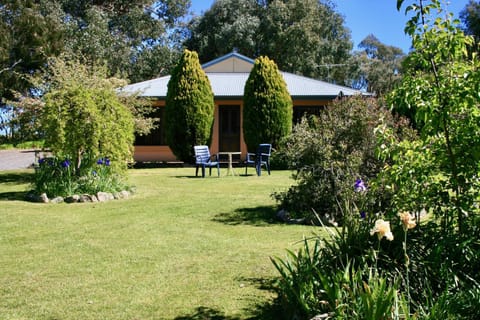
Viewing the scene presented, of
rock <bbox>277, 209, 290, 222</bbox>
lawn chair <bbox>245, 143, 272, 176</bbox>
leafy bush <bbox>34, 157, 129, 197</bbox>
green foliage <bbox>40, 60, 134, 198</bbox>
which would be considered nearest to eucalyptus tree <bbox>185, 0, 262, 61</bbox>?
lawn chair <bbox>245, 143, 272, 176</bbox>

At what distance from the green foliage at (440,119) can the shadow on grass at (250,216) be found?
439 centimetres

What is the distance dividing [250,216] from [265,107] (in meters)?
11.0

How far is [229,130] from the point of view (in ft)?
74.2

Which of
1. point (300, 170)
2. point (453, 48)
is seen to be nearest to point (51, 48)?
point (300, 170)

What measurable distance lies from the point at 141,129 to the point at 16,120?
163 inches

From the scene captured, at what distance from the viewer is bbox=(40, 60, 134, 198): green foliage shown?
10.9 metres

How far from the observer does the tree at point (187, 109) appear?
19.0 m

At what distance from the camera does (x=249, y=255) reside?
6055 mm

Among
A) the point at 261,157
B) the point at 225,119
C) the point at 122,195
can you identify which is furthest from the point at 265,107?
the point at 122,195

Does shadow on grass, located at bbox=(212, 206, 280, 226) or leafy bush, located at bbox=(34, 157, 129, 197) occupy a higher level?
leafy bush, located at bbox=(34, 157, 129, 197)

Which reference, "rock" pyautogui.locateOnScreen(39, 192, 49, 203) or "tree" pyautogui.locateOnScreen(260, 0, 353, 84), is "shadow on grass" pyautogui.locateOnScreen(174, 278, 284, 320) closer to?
"rock" pyautogui.locateOnScreen(39, 192, 49, 203)

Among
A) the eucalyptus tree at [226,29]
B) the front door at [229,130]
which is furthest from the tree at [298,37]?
the front door at [229,130]

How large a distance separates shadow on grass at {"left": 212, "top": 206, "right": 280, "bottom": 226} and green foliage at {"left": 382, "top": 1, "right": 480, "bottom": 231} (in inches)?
173

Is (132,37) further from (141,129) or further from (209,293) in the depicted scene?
(209,293)
